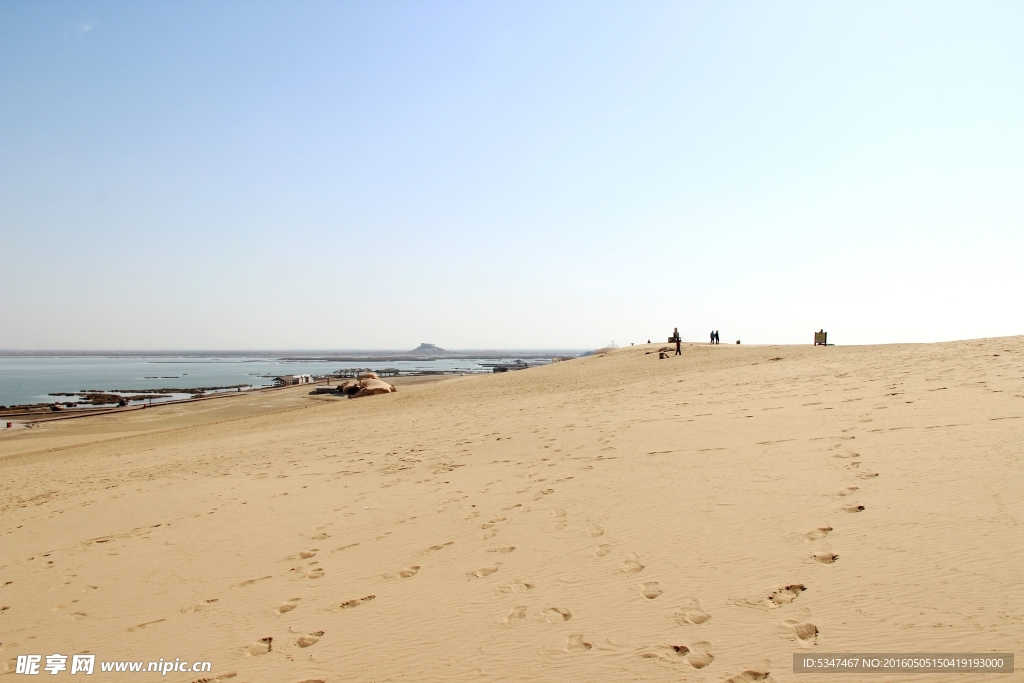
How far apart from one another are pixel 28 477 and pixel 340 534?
1197 centimetres

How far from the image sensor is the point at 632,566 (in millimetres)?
4344

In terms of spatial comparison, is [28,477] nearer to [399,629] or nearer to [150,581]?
[150,581]

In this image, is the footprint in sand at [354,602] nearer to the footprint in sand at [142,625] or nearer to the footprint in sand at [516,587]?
the footprint in sand at [516,587]

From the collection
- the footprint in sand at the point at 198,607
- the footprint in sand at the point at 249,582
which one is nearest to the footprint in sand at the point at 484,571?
the footprint in sand at the point at 249,582

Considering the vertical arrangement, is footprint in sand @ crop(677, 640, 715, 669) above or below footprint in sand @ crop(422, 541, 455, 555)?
above

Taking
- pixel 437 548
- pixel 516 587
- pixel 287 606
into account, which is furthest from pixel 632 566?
pixel 287 606

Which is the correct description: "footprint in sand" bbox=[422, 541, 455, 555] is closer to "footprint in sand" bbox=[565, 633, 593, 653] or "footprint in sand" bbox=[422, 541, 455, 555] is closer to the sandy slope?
the sandy slope

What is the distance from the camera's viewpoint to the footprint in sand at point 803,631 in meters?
3.15

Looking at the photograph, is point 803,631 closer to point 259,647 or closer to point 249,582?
point 259,647

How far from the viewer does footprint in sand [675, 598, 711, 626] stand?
3.49 metres

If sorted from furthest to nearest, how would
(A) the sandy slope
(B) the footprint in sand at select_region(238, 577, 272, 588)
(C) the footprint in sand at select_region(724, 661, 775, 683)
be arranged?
(B) the footprint in sand at select_region(238, 577, 272, 588) → (A) the sandy slope → (C) the footprint in sand at select_region(724, 661, 775, 683)

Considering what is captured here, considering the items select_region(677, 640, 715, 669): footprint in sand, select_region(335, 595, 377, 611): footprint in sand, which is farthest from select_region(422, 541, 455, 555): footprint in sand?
select_region(677, 640, 715, 669): footprint in sand

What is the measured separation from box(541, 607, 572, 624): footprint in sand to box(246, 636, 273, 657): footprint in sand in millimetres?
1919

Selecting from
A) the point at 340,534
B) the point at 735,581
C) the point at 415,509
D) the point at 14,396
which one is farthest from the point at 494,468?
the point at 14,396
